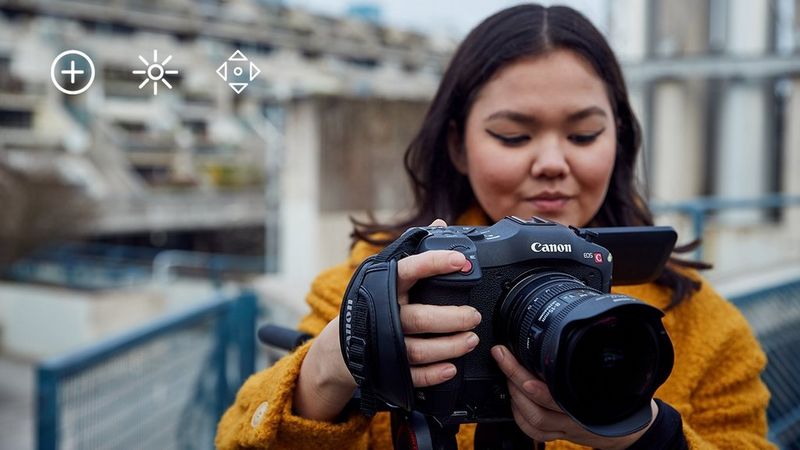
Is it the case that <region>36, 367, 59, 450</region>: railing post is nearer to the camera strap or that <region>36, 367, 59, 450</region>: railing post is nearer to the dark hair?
the dark hair

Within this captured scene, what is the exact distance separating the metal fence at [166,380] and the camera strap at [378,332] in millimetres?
1643

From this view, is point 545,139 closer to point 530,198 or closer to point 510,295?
point 530,198

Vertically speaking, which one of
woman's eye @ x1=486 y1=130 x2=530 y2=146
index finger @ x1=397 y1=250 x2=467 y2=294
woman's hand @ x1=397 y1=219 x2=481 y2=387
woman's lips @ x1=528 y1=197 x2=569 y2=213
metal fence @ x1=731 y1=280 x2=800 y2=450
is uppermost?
woman's eye @ x1=486 y1=130 x2=530 y2=146

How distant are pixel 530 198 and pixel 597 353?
1.68 ft

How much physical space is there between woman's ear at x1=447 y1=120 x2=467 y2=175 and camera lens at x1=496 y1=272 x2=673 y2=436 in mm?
589

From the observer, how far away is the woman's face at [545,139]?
1456mm

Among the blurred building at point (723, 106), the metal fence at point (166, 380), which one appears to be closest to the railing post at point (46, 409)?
the metal fence at point (166, 380)

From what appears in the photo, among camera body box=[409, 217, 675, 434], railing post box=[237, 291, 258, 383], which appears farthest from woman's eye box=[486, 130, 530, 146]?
railing post box=[237, 291, 258, 383]

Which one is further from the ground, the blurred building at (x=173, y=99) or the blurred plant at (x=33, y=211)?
the blurred building at (x=173, y=99)

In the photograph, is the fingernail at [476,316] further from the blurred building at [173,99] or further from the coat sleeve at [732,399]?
the blurred building at [173,99]

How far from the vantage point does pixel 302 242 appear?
598cm

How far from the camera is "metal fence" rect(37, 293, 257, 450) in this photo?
253cm

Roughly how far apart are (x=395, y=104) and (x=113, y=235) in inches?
771

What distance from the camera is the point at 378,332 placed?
106 cm
